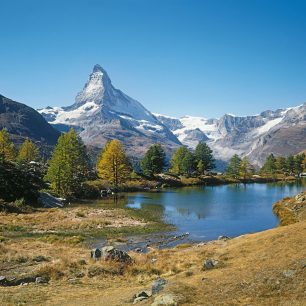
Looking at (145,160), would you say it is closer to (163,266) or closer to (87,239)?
(87,239)

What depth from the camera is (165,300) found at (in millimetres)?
21891

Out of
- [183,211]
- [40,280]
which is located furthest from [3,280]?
[183,211]

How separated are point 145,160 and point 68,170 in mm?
61021

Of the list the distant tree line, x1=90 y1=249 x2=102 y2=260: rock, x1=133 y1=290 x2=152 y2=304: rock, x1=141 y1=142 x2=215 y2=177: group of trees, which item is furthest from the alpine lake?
x1=141 y1=142 x2=215 y2=177: group of trees

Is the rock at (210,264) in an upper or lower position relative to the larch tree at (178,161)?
lower

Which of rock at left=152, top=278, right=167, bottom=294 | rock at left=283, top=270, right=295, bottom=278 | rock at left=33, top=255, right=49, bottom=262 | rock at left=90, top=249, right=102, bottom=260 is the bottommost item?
rock at left=33, top=255, right=49, bottom=262

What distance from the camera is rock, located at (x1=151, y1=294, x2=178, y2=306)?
2150 cm

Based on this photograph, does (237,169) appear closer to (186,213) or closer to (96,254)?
(186,213)

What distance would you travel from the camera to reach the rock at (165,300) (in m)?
21.5

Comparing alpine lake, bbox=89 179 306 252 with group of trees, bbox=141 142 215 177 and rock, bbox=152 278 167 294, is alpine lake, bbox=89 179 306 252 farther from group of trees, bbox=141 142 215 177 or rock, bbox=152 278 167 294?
group of trees, bbox=141 142 215 177

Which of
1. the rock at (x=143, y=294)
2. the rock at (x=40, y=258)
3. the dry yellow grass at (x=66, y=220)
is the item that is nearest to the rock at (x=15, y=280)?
the rock at (x=40, y=258)

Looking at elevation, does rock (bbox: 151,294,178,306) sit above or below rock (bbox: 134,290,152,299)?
above

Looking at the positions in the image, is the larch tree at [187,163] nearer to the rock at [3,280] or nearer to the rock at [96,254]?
the rock at [96,254]

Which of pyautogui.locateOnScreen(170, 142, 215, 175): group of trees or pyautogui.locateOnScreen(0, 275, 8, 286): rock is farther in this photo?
pyautogui.locateOnScreen(170, 142, 215, 175): group of trees
